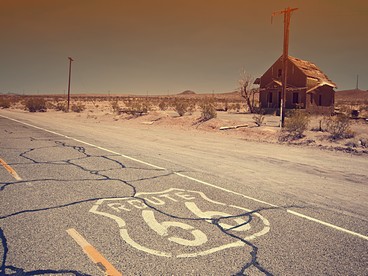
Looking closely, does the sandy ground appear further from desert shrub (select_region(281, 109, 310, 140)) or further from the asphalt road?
the asphalt road

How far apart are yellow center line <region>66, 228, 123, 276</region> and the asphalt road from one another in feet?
0.04

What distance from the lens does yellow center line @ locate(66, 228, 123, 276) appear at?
2971 mm

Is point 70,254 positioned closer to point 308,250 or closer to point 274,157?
point 308,250

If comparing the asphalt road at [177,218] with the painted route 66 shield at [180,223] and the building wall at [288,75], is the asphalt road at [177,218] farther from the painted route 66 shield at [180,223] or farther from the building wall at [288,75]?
the building wall at [288,75]

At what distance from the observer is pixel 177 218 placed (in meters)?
4.36

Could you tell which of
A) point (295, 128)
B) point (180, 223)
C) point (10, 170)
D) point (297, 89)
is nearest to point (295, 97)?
point (297, 89)

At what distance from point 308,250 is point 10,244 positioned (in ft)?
11.8

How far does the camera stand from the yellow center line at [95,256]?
2.97 metres

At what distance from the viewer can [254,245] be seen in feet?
11.9

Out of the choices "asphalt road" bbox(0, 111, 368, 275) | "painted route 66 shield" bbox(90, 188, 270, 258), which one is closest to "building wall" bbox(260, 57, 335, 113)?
"asphalt road" bbox(0, 111, 368, 275)

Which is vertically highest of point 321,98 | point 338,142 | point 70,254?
point 321,98

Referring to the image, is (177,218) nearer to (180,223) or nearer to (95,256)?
(180,223)

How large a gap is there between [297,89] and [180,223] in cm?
3121

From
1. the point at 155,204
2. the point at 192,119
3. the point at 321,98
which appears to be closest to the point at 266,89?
the point at 321,98
